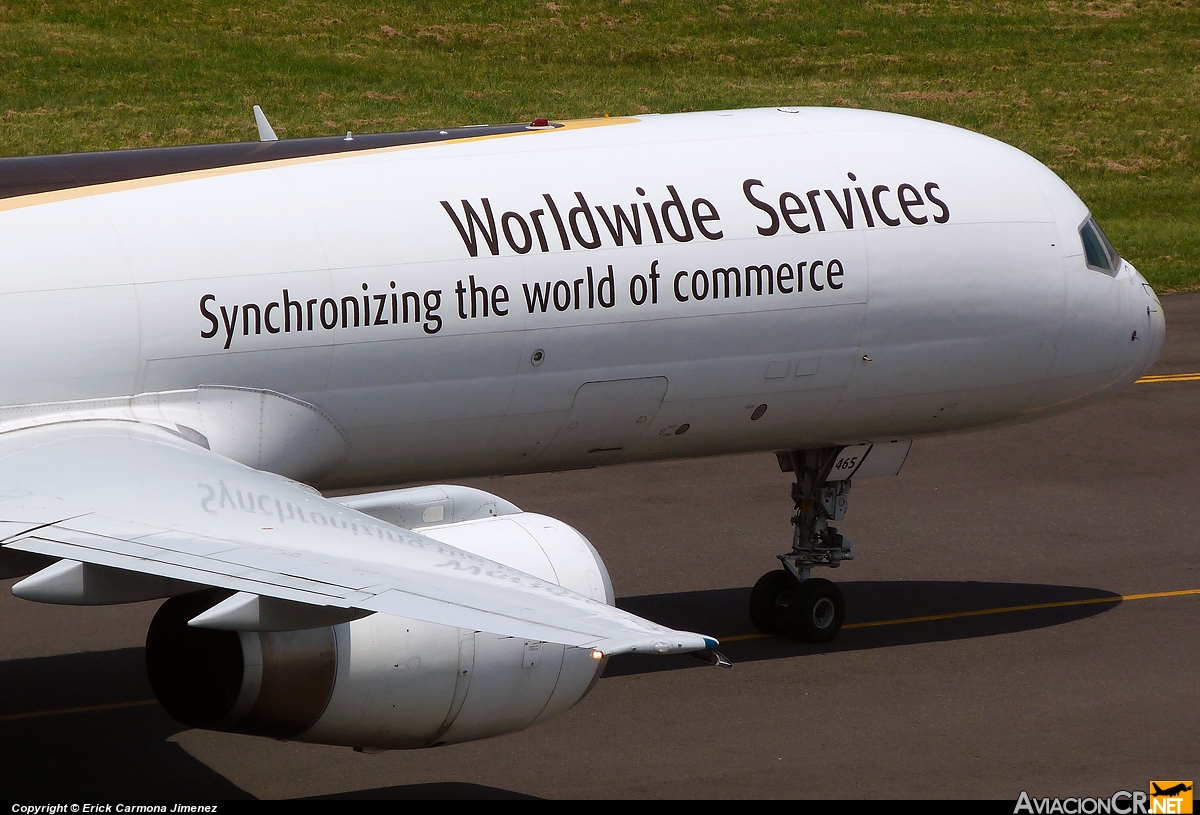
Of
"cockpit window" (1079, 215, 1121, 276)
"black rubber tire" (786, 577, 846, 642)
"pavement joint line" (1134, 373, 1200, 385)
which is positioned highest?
"pavement joint line" (1134, 373, 1200, 385)

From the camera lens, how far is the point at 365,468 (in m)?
14.3

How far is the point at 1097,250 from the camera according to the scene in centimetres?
1675

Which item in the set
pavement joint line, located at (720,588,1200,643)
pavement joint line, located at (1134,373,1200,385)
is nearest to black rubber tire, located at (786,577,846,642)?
pavement joint line, located at (720,588,1200,643)

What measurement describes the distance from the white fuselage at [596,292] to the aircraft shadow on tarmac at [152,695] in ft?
7.30

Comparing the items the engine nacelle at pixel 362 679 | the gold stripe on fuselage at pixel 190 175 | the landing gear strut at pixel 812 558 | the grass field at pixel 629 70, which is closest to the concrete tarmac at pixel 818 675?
the landing gear strut at pixel 812 558

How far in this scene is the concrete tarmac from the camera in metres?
13.8

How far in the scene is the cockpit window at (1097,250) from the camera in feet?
54.6

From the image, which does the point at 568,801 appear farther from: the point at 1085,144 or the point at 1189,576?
the point at 1085,144

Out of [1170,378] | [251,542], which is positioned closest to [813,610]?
[251,542]

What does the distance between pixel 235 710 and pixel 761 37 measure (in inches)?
1877

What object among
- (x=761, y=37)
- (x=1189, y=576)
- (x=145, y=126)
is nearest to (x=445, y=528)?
A: (x=1189, y=576)

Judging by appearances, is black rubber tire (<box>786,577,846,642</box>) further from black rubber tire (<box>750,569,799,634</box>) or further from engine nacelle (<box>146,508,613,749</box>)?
engine nacelle (<box>146,508,613,749</box>)

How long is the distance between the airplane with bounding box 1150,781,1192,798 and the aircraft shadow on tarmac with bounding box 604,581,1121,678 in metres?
3.86

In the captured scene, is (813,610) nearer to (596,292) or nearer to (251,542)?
(596,292)
